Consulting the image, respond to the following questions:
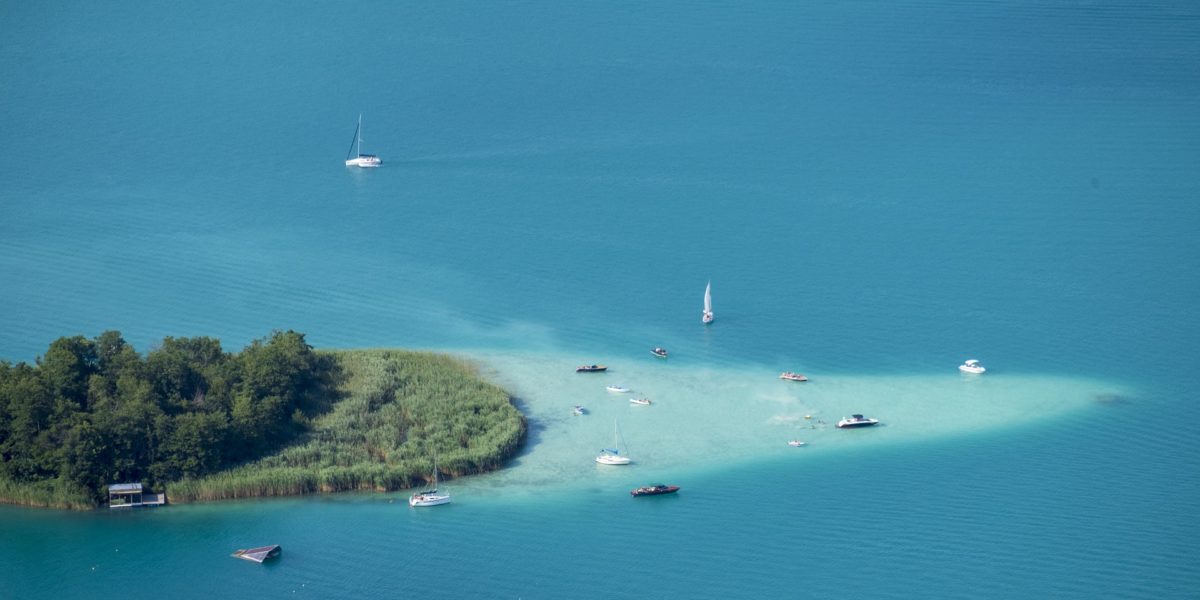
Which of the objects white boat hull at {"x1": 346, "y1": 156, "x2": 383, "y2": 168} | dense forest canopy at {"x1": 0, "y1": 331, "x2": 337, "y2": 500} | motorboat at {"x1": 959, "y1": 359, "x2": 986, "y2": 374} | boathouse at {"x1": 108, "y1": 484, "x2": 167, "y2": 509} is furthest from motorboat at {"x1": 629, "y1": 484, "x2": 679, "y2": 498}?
white boat hull at {"x1": 346, "y1": 156, "x2": 383, "y2": 168}

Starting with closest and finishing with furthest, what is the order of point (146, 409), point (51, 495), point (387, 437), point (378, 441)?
point (51, 495) → point (146, 409) → point (378, 441) → point (387, 437)

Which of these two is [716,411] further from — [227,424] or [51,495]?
[51,495]

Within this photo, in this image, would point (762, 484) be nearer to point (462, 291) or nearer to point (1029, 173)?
point (462, 291)

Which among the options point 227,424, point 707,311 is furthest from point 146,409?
point 707,311

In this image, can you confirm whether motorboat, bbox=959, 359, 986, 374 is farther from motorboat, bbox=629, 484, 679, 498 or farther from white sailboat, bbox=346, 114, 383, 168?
white sailboat, bbox=346, 114, 383, 168

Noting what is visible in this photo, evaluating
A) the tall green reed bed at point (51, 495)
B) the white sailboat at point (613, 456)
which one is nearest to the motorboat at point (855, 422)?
the white sailboat at point (613, 456)

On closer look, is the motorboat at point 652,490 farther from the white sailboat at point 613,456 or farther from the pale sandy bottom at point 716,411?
the white sailboat at point 613,456

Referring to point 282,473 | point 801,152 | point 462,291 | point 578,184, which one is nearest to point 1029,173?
point 801,152
